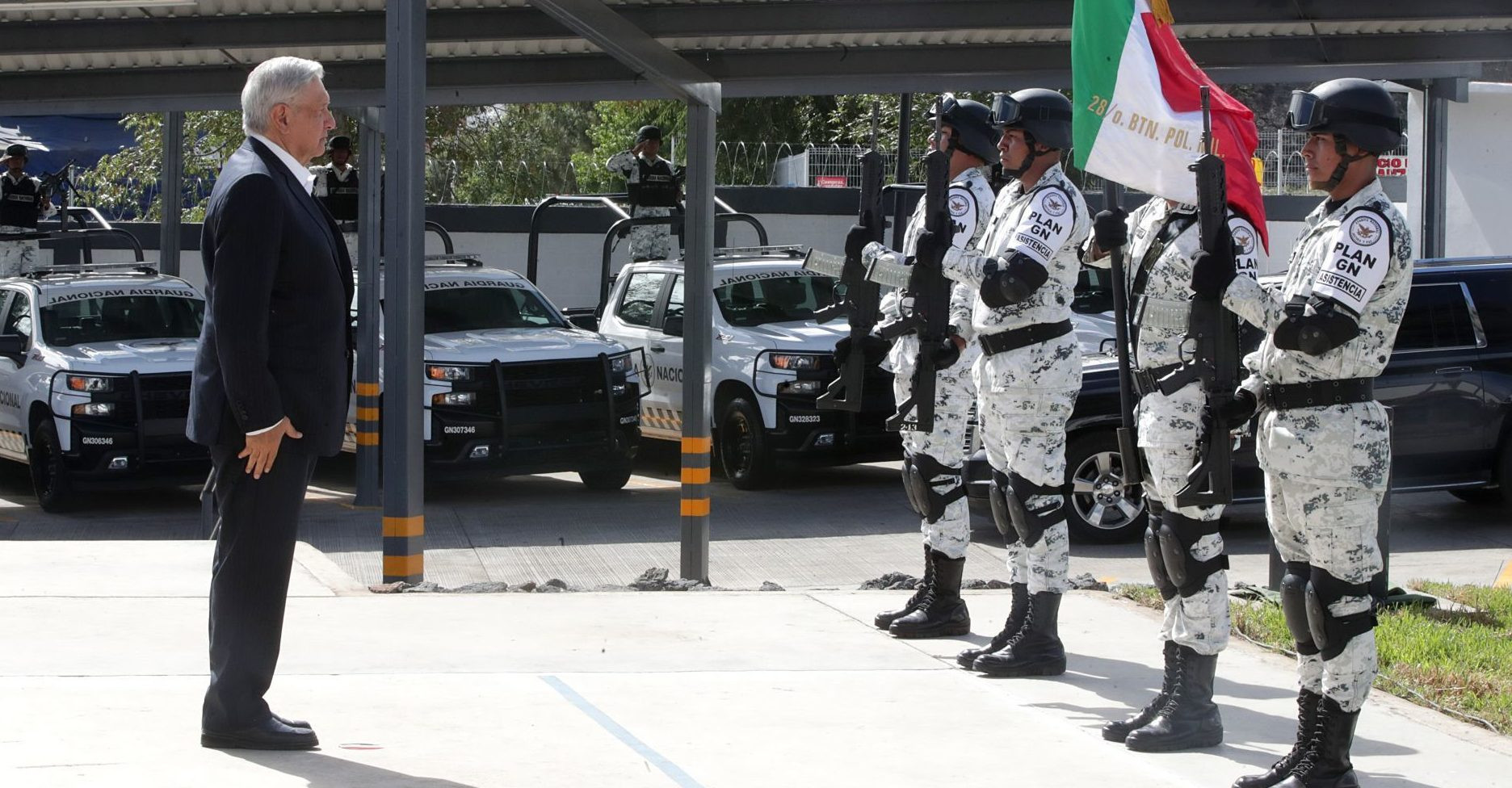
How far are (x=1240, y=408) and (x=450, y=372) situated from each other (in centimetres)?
900

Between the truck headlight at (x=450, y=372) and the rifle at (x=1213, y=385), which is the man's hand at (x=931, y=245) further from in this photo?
the truck headlight at (x=450, y=372)

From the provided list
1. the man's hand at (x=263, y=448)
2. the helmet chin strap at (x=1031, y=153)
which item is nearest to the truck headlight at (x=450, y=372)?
the helmet chin strap at (x=1031, y=153)

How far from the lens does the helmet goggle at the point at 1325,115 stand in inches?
205

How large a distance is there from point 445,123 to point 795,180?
1001 centimetres

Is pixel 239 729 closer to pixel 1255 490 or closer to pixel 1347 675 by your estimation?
pixel 1347 675

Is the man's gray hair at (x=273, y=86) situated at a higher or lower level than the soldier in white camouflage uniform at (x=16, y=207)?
higher

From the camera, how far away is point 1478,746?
613cm

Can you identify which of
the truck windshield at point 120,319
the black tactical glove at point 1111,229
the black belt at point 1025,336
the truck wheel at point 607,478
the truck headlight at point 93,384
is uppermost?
the black tactical glove at point 1111,229

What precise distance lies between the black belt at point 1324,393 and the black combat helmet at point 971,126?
256 centimetres

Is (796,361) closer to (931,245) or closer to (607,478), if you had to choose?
(607,478)

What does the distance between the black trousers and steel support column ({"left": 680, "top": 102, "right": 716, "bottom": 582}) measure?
469 cm

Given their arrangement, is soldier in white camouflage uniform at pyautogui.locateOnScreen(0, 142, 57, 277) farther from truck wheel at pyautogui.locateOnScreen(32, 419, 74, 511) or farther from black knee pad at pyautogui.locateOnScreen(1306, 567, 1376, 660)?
black knee pad at pyautogui.locateOnScreen(1306, 567, 1376, 660)

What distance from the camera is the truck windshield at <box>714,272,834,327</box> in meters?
14.6

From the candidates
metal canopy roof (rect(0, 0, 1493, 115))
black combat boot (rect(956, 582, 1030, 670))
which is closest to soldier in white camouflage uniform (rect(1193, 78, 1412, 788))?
black combat boot (rect(956, 582, 1030, 670))
